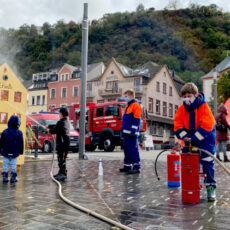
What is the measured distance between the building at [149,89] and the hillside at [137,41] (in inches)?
571

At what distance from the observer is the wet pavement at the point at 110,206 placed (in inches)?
130

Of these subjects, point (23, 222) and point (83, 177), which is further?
point (83, 177)

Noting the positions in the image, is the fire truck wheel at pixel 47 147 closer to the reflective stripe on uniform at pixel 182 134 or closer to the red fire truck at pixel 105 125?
the red fire truck at pixel 105 125

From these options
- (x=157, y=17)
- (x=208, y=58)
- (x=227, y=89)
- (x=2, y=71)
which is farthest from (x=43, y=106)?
(x=157, y=17)

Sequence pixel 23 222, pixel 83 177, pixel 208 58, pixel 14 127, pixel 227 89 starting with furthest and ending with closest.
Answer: pixel 208 58
pixel 227 89
pixel 83 177
pixel 14 127
pixel 23 222

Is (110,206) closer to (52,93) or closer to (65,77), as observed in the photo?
(65,77)

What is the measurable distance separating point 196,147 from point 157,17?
102 meters

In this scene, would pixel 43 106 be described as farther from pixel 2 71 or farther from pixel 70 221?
pixel 70 221

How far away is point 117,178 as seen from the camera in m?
6.87

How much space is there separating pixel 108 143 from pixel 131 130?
39.2ft

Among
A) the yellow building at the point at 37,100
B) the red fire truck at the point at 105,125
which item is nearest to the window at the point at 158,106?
the yellow building at the point at 37,100

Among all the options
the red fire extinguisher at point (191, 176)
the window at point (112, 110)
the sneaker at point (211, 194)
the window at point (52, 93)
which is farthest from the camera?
the window at point (52, 93)

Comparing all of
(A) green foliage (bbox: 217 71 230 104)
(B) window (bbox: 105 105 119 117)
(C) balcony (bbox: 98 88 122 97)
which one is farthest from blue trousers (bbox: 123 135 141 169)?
(C) balcony (bbox: 98 88 122 97)

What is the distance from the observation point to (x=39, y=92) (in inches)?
2240
